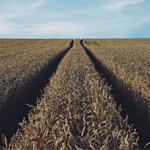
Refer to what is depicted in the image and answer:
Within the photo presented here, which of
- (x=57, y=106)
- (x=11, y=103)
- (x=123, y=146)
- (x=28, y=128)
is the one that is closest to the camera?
(x=123, y=146)

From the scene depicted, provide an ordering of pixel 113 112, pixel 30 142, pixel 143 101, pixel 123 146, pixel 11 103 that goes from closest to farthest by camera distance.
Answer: pixel 123 146 → pixel 30 142 → pixel 113 112 → pixel 143 101 → pixel 11 103

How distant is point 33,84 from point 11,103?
2274mm

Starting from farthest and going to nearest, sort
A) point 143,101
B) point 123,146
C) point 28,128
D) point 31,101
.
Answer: point 31,101
point 143,101
point 28,128
point 123,146

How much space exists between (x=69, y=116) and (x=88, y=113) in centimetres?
49

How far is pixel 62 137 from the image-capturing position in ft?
7.69

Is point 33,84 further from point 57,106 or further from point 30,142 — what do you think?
point 30,142

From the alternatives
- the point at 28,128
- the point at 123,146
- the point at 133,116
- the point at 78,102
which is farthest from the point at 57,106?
the point at 133,116

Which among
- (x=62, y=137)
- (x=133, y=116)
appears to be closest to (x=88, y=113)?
(x=62, y=137)

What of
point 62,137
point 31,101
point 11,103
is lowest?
point 31,101

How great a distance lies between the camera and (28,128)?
2.78m

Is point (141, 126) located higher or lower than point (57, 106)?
lower

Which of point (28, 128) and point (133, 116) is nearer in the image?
point (28, 128)

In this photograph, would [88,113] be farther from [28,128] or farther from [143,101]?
[143,101]

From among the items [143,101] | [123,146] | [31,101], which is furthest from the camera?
[31,101]
